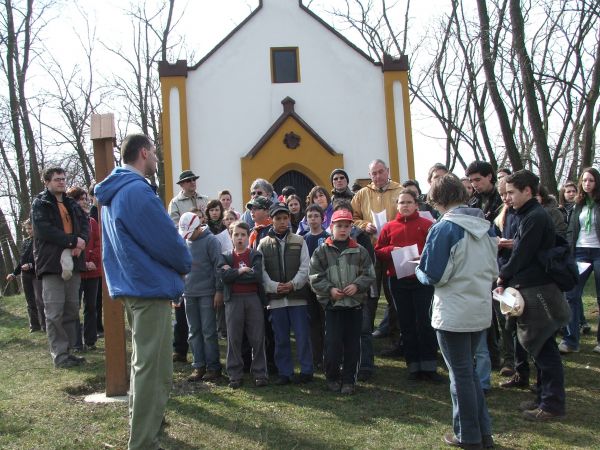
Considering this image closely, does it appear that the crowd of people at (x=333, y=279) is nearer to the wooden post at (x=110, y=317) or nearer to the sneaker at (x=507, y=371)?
the sneaker at (x=507, y=371)

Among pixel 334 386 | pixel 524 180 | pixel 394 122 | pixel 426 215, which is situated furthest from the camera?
pixel 394 122

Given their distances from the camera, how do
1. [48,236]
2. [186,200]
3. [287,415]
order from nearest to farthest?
[287,415] → [48,236] → [186,200]

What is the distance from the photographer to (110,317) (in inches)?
225

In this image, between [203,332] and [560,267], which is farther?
[203,332]

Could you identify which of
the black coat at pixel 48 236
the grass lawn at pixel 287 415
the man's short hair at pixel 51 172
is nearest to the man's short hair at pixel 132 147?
the grass lawn at pixel 287 415

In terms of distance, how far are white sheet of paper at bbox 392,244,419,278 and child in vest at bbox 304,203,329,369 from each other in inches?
35.0

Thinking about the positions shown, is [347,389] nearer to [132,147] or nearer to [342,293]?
[342,293]

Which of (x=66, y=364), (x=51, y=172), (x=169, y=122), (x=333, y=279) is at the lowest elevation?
(x=66, y=364)

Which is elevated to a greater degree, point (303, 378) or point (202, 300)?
point (202, 300)

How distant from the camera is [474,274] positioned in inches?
172

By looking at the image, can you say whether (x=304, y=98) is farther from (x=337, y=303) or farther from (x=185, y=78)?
(x=337, y=303)

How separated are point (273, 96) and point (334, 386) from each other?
42.1ft

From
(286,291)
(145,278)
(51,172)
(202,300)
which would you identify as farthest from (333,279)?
(51,172)

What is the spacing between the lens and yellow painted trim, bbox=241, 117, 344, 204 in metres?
17.4
